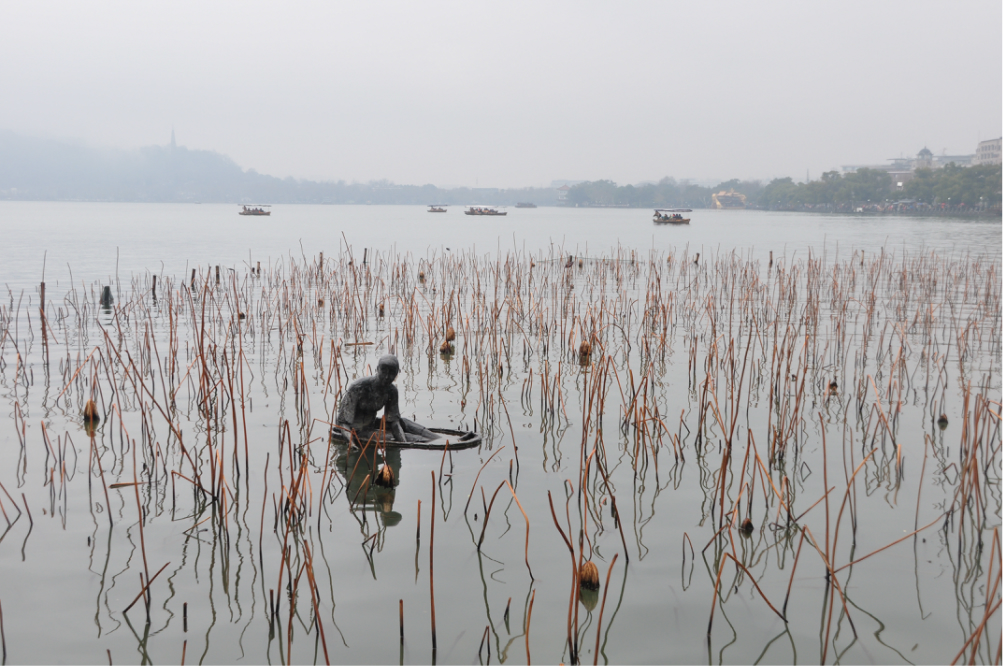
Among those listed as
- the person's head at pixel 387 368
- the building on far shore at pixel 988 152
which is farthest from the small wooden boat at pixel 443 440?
the building on far shore at pixel 988 152

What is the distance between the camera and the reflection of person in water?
4.47 metres

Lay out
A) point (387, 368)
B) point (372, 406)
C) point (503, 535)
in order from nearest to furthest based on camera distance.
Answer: point (503, 535), point (387, 368), point (372, 406)

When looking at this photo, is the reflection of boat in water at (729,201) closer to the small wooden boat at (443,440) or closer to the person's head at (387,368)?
the small wooden boat at (443,440)

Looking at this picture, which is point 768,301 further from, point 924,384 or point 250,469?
point 250,469

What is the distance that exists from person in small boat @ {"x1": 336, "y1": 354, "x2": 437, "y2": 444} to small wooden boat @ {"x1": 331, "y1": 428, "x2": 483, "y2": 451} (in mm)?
66

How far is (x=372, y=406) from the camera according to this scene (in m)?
5.45

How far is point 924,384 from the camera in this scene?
294 inches

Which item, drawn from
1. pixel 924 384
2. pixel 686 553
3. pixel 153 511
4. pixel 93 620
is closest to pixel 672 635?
pixel 686 553

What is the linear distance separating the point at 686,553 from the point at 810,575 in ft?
1.99

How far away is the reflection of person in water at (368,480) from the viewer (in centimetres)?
447

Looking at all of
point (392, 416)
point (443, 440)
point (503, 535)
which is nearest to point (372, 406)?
point (392, 416)

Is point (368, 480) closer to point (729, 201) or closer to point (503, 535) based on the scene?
point (503, 535)

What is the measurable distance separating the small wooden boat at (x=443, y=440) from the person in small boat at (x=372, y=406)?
0.07 meters

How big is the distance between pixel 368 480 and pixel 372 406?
716 mm
